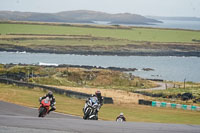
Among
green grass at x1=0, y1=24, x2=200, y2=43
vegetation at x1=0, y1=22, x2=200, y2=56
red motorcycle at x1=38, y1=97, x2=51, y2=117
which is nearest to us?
red motorcycle at x1=38, y1=97, x2=51, y2=117

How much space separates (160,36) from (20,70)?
13372cm

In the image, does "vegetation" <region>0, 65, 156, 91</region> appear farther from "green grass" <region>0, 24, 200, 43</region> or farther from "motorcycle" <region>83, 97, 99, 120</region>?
"green grass" <region>0, 24, 200, 43</region>

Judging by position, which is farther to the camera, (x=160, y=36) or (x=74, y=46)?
(x=160, y=36)

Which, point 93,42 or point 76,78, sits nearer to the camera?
point 76,78

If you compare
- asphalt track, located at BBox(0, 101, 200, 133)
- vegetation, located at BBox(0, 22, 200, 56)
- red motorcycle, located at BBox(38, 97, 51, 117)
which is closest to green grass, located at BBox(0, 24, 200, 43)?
vegetation, located at BBox(0, 22, 200, 56)

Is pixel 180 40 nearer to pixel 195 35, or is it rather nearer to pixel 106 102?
pixel 195 35

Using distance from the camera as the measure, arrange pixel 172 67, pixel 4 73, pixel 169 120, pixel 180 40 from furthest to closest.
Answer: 1. pixel 180 40
2. pixel 172 67
3. pixel 4 73
4. pixel 169 120

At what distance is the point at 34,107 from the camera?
2945 cm

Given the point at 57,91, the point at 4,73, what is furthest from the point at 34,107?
the point at 4,73

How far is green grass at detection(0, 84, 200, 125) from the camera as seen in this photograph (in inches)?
1139

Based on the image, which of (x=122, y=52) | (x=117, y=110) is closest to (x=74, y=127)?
(x=117, y=110)

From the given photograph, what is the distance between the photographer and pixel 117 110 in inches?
1282

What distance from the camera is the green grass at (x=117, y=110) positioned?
2892cm

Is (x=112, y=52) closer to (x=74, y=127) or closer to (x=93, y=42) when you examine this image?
(x=93, y=42)
